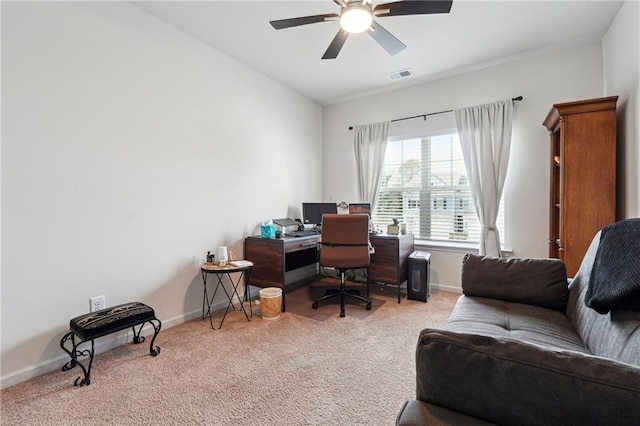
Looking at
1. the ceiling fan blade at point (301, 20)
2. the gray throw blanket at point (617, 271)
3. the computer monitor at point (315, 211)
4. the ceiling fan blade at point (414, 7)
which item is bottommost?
the gray throw blanket at point (617, 271)

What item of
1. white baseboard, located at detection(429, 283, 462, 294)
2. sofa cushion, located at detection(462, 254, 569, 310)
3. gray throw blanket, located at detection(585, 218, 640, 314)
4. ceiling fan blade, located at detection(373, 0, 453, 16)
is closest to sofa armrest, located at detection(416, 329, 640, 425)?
gray throw blanket, located at detection(585, 218, 640, 314)

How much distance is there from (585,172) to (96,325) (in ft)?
12.4

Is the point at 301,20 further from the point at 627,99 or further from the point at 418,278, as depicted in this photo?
the point at 418,278

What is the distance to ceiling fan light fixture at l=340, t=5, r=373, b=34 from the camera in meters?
2.02

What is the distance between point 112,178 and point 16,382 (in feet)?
4.87

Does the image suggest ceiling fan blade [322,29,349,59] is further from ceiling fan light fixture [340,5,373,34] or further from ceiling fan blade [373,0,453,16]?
ceiling fan blade [373,0,453,16]

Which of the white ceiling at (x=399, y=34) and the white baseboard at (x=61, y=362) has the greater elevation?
the white ceiling at (x=399, y=34)

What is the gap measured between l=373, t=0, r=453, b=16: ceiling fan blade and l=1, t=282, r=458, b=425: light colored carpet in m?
2.41

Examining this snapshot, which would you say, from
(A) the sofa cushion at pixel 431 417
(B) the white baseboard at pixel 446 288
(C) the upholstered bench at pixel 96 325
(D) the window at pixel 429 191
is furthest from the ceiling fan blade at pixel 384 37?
(B) the white baseboard at pixel 446 288

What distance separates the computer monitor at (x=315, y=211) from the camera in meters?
4.15

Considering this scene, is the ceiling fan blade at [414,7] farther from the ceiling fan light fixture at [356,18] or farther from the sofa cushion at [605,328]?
the sofa cushion at [605,328]

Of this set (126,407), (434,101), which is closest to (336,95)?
(434,101)

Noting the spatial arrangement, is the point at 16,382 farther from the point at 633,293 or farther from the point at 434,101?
the point at 434,101

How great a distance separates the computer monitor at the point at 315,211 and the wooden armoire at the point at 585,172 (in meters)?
2.52
